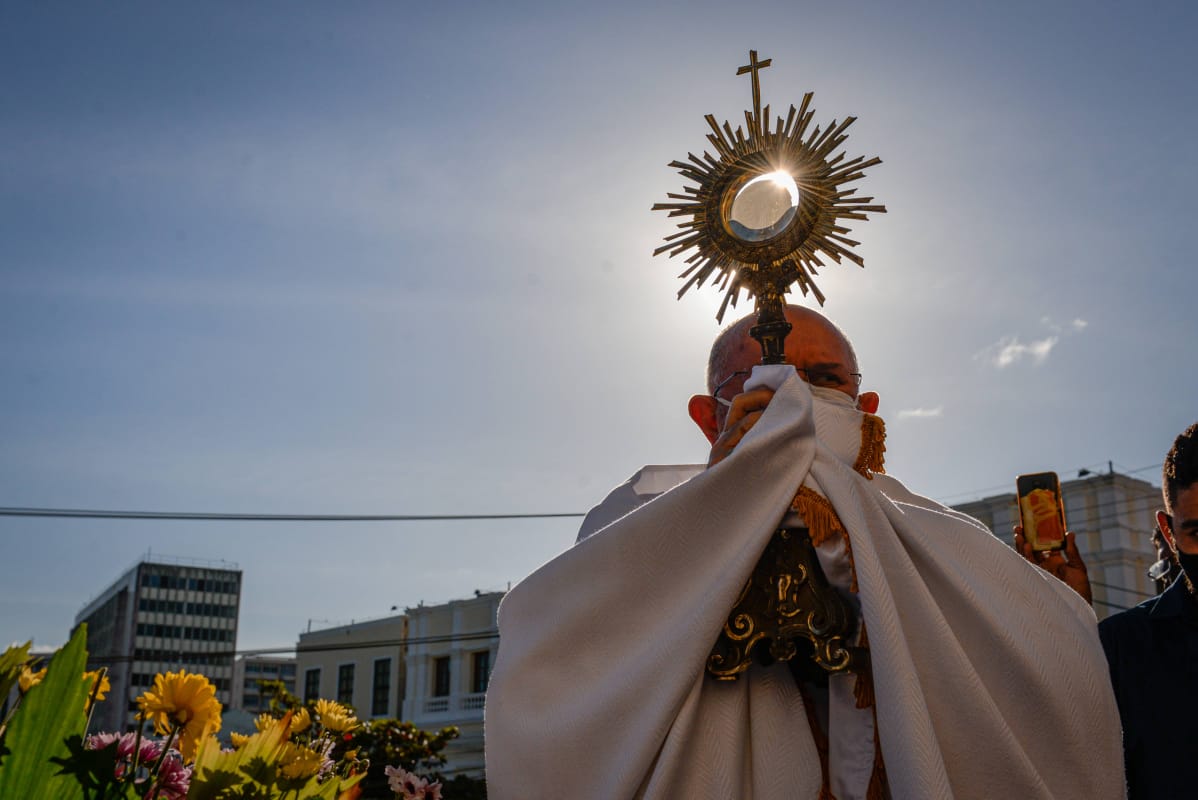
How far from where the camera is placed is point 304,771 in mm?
1417

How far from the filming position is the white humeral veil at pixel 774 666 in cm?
162

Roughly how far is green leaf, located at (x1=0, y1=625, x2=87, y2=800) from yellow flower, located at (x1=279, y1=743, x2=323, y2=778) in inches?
13.0

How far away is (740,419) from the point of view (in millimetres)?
1905

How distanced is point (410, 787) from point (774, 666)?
1.63m

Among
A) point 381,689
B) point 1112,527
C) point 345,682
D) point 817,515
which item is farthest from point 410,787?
point 345,682

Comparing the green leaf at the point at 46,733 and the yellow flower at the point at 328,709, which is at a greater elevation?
the yellow flower at the point at 328,709

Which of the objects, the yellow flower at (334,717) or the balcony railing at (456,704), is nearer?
the yellow flower at (334,717)

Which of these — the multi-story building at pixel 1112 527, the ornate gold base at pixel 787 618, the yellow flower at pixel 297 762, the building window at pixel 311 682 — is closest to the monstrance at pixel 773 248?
the ornate gold base at pixel 787 618

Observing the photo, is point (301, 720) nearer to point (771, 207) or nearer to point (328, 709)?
point (328, 709)

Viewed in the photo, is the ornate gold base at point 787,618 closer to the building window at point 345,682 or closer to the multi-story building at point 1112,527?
the multi-story building at point 1112,527

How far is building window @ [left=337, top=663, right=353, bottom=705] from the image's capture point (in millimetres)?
38562

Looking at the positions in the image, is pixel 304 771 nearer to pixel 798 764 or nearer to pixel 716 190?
pixel 798 764

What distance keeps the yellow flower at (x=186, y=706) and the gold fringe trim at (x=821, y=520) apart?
1.02 metres

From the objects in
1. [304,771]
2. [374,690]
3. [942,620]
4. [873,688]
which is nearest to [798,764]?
[873,688]
